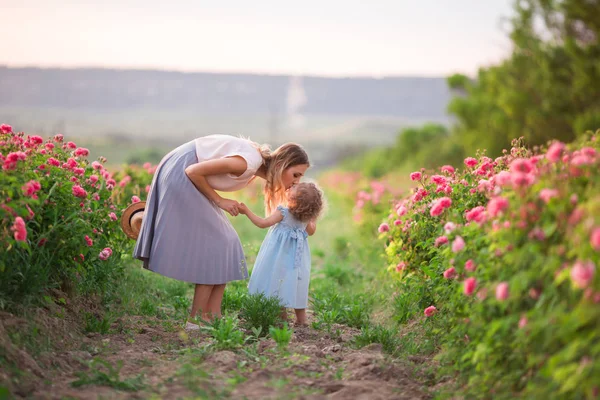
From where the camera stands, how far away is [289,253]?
4.96 metres

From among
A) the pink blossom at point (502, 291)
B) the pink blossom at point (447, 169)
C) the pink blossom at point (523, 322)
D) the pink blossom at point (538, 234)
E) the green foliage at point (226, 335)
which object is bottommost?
the green foliage at point (226, 335)

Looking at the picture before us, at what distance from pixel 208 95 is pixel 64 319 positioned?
301 ft

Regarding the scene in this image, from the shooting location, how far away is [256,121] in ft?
311

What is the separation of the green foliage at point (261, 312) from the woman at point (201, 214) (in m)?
0.30

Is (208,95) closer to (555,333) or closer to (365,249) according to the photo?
(365,249)

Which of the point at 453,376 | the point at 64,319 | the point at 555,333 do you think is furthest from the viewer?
the point at 64,319

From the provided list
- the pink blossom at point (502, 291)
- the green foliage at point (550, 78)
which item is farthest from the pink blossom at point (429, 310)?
the green foliage at point (550, 78)

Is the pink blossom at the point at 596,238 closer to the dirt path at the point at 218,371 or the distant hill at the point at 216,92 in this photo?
the dirt path at the point at 218,371

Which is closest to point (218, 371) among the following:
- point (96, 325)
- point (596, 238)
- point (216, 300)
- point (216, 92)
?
point (96, 325)

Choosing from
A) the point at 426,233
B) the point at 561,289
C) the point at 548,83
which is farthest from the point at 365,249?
the point at 548,83

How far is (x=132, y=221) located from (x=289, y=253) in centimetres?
126

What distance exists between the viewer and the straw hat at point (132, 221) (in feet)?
16.6

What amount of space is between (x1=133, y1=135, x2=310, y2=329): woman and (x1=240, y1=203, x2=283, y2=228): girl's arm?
0.08 meters

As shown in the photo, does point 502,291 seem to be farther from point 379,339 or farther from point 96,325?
point 96,325
